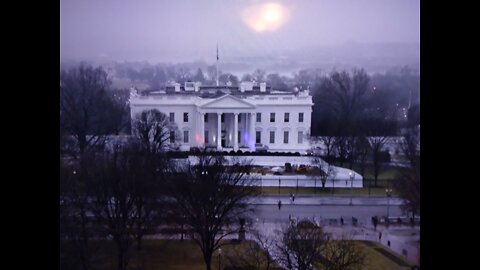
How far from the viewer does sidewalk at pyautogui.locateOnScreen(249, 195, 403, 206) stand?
7.85 metres

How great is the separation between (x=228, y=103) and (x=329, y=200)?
5756 mm

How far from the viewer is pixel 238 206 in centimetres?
634

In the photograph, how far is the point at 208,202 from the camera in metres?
6.17

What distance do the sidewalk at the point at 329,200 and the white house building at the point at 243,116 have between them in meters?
4.77

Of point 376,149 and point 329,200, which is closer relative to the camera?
point 329,200

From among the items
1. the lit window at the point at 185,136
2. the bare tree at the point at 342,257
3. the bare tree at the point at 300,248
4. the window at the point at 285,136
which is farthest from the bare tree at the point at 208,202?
the window at the point at 285,136

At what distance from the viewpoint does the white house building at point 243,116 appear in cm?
1294

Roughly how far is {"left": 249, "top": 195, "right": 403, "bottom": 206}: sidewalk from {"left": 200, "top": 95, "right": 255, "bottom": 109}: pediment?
17.5 ft

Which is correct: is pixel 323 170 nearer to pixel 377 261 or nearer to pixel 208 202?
pixel 208 202

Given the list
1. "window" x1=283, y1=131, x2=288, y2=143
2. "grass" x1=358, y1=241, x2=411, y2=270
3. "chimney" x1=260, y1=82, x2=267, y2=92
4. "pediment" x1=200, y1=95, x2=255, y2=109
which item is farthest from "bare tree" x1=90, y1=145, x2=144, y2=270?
"chimney" x1=260, y1=82, x2=267, y2=92

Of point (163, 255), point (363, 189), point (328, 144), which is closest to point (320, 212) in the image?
point (363, 189)

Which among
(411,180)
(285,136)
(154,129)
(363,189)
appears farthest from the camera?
(285,136)

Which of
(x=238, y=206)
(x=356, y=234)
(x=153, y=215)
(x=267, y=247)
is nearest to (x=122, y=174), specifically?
(x=153, y=215)
